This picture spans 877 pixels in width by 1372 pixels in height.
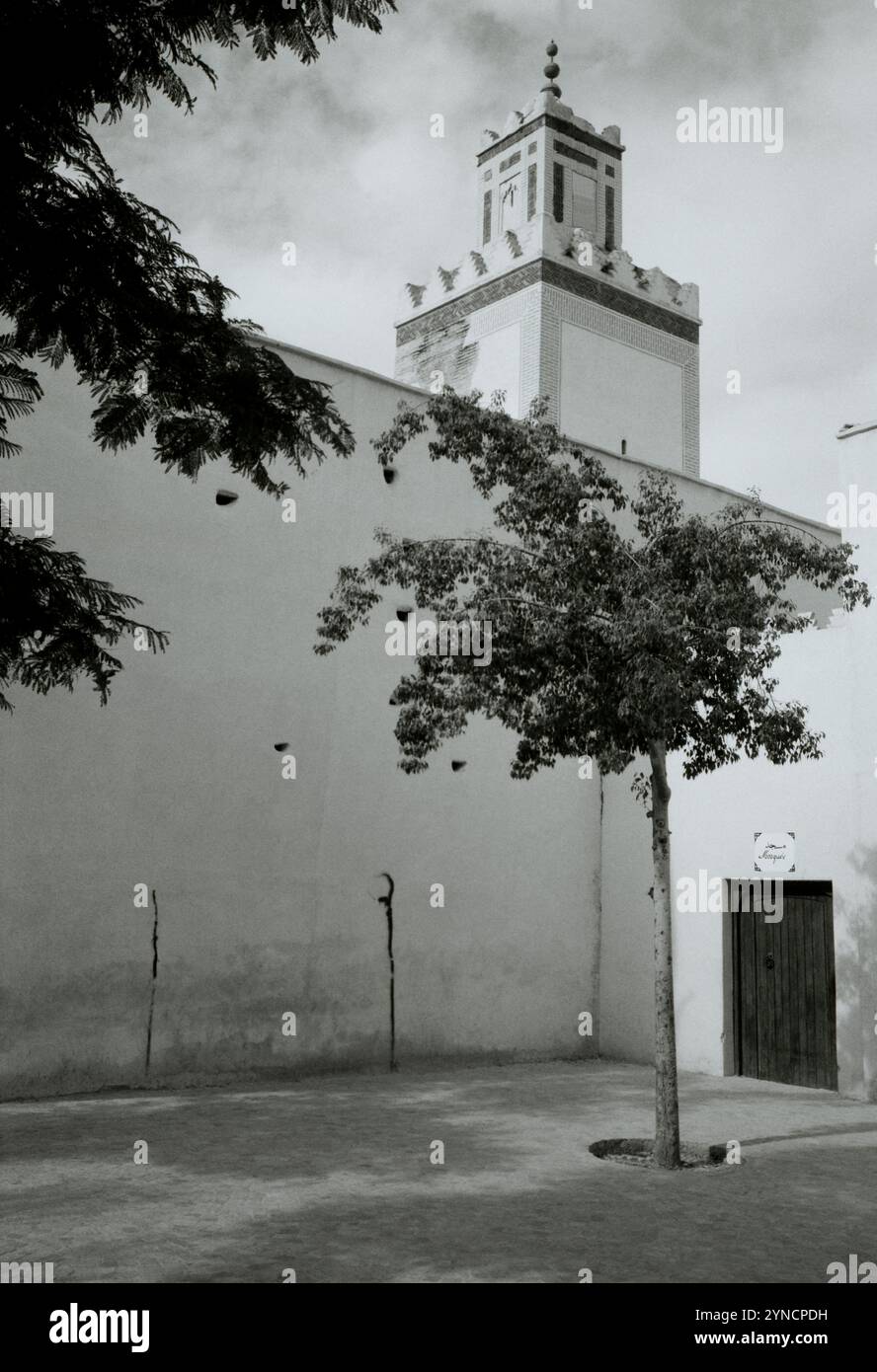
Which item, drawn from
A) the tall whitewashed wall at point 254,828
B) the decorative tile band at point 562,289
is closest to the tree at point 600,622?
the tall whitewashed wall at point 254,828

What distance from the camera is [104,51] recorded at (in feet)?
13.8

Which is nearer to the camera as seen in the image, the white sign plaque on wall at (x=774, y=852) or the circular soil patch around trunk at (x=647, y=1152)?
the circular soil patch around trunk at (x=647, y=1152)

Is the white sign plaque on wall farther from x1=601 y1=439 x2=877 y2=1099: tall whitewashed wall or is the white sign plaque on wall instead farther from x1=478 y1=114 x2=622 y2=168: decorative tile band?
x1=478 y1=114 x2=622 y2=168: decorative tile band

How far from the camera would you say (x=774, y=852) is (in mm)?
13211

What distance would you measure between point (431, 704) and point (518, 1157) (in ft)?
11.1

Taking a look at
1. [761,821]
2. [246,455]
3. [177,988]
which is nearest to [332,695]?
[177,988]

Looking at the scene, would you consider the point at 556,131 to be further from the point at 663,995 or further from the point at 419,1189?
the point at 419,1189

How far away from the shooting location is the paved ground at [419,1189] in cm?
630

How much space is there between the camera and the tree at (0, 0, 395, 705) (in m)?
4.15

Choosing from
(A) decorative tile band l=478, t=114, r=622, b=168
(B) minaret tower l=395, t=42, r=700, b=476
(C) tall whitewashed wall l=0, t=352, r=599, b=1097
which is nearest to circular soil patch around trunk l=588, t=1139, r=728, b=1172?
(C) tall whitewashed wall l=0, t=352, r=599, b=1097

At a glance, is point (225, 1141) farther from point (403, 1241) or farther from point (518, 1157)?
point (403, 1241)

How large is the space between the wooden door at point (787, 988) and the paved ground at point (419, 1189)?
77 centimetres

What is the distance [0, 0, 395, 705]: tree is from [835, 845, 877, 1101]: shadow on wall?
8.93 m

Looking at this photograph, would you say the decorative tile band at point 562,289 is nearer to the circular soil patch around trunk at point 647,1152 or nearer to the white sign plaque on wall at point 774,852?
the white sign plaque on wall at point 774,852
